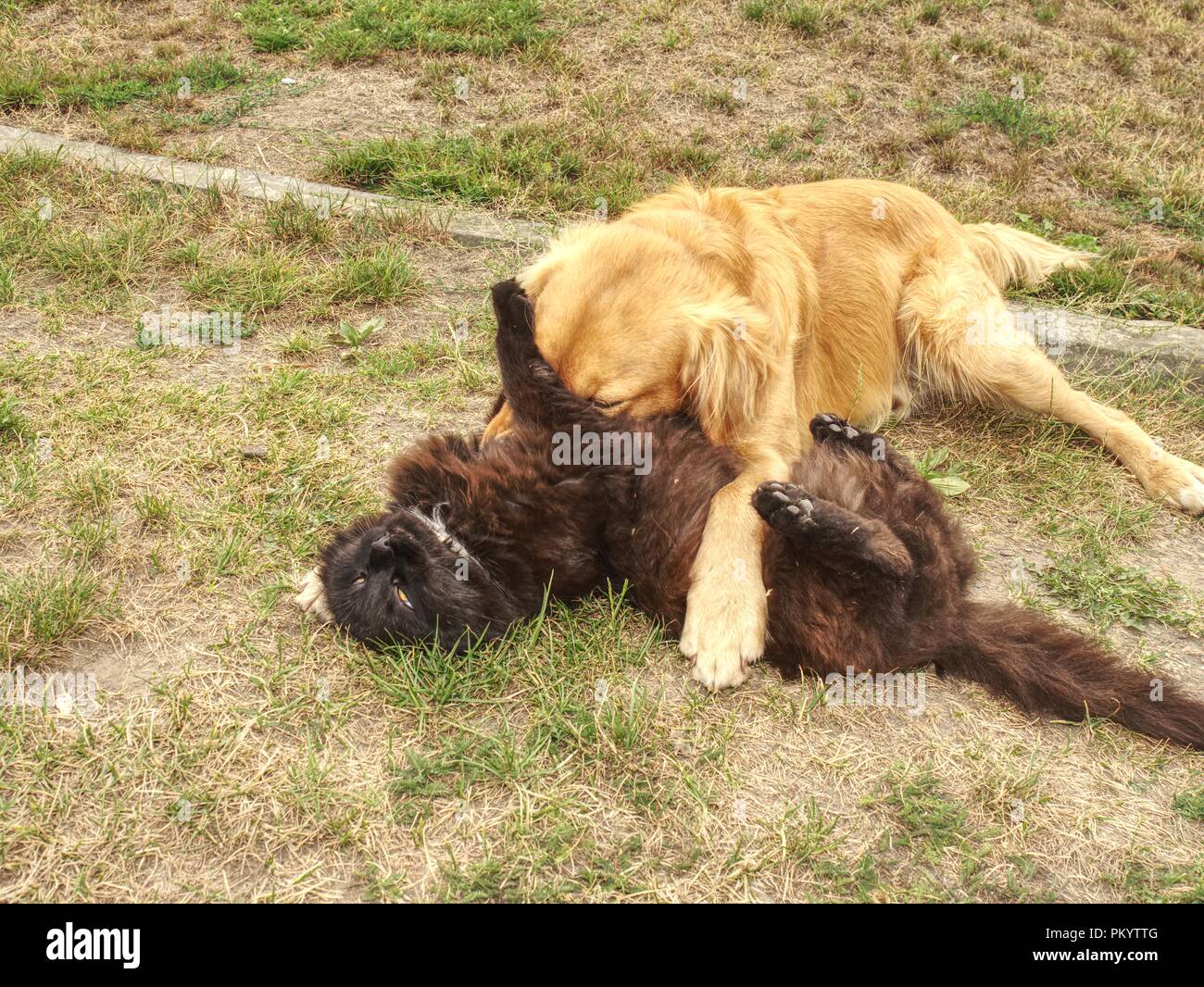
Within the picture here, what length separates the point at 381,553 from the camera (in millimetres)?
3000

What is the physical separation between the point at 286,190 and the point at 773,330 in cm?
318

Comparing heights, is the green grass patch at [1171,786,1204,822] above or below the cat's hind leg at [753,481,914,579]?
below

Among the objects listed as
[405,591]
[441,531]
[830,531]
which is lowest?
[405,591]

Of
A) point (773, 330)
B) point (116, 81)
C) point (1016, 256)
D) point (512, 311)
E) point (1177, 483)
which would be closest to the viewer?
point (512, 311)

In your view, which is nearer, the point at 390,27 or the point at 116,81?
the point at 116,81

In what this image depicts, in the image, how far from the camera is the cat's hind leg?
2945 millimetres

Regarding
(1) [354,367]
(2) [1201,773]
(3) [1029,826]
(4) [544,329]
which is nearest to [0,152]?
(1) [354,367]

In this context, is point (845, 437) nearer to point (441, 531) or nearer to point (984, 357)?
point (984, 357)

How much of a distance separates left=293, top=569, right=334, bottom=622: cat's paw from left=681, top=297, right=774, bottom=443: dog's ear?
4.88ft

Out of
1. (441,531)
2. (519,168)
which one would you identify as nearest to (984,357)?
(441,531)

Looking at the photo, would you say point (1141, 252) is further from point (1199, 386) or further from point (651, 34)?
point (651, 34)

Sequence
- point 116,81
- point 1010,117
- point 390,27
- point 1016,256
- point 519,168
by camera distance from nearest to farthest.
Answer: point 1016,256 → point 519,168 → point 116,81 → point 1010,117 → point 390,27

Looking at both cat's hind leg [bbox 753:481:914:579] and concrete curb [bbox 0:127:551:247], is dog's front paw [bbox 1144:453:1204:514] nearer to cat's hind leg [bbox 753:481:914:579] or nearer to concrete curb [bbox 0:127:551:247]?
cat's hind leg [bbox 753:481:914:579]

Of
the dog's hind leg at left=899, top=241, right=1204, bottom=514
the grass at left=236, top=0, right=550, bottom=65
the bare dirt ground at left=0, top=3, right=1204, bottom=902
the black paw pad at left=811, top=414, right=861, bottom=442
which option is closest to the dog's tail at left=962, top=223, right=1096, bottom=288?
the dog's hind leg at left=899, top=241, right=1204, bottom=514
